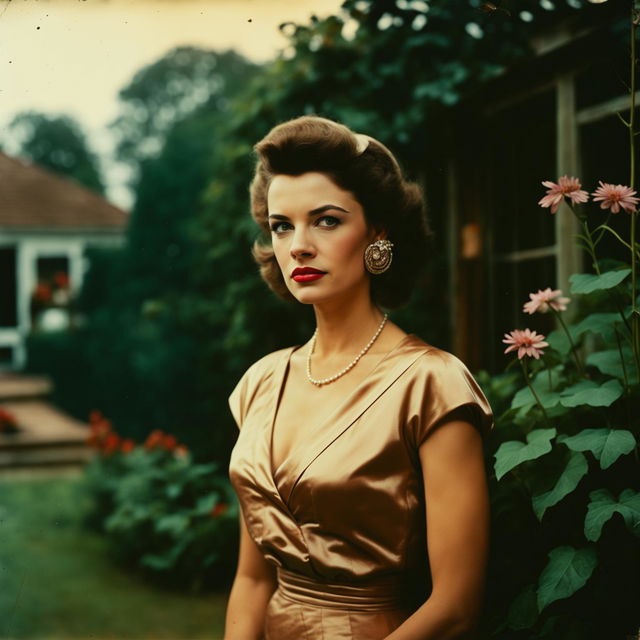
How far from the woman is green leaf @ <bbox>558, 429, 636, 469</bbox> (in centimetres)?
23

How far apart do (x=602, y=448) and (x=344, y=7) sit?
235 cm

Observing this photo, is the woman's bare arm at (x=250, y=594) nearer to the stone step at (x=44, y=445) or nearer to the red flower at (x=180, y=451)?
the red flower at (x=180, y=451)

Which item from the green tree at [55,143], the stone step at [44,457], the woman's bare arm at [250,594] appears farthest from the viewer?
the green tree at [55,143]

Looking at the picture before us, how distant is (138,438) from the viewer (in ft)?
27.7

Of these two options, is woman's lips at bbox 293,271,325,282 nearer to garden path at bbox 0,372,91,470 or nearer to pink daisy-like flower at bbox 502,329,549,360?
pink daisy-like flower at bbox 502,329,549,360

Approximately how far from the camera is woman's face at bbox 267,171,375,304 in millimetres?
1901

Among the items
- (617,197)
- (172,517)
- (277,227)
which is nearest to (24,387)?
(172,517)

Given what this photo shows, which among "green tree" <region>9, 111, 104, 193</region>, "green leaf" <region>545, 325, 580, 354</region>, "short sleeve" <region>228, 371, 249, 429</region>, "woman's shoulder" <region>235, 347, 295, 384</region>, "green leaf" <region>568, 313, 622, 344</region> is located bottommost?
"short sleeve" <region>228, 371, 249, 429</region>

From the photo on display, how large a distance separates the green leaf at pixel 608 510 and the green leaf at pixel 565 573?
7 cm

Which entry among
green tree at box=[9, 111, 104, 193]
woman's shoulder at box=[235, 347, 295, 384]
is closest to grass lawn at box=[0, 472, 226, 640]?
woman's shoulder at box=[235, 347, 295, 384]

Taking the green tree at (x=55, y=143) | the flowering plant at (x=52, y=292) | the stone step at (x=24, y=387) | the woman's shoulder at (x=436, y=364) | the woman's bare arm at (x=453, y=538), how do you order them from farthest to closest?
1. the green tree at (x=55, y=143)
2. the flowering plant at (x=52, y=292)
3. the stone step at (x=24, y=387)
4. the woman's shoulder at (x=436, y=364)
5. the woman's bare arm at (x=453, y=538)

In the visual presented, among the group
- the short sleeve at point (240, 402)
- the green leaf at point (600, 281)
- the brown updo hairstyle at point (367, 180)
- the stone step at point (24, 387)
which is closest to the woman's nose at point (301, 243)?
the brown updo hairstyle at point (367, 180)

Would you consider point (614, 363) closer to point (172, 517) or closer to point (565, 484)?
point (565, 484)

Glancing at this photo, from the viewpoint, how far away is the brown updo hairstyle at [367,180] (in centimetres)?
191
